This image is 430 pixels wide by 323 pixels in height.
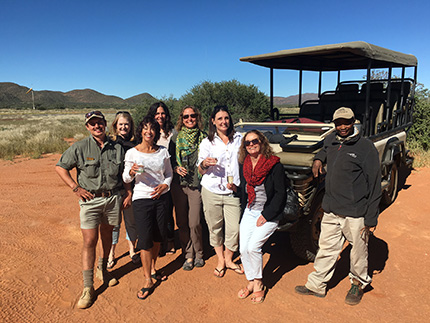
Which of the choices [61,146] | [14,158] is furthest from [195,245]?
[61,146]

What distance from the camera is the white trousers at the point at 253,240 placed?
3.13 metres

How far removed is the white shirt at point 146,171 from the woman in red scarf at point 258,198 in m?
0.82

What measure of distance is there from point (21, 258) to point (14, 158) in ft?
33.7

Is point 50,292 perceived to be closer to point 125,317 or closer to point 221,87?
point 125,317

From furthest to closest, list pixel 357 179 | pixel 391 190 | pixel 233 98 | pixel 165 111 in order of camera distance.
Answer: pixel 233 98 < pixel 391 190 < pixel 165 111 < pixel 357 179

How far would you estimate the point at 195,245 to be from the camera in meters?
3.93

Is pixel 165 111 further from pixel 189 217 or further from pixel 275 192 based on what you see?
pixel 275 192

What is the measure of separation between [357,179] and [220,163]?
1.33 metres

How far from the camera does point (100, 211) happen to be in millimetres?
3248

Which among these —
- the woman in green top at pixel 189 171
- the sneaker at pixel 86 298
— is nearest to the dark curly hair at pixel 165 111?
the woman in green top at pixel 189 171

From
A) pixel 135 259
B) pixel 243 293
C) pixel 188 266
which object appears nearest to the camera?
pixel 243 293

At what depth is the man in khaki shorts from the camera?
313 centimetres

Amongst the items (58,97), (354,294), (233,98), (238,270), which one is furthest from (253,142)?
(58,97)

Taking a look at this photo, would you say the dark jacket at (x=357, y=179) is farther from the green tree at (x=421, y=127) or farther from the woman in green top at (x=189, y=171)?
the green tree at (x=421, y=127)
